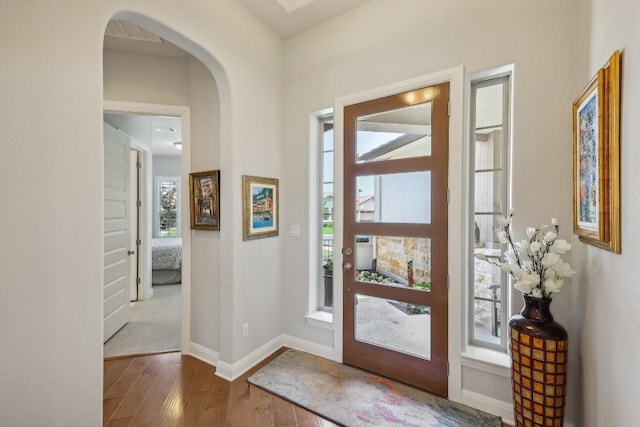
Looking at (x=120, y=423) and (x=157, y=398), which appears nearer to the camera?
(x=120, y=423)

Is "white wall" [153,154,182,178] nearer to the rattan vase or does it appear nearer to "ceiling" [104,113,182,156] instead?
"ceiling" [104,113,182,156]

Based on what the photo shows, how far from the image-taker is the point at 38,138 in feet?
4.10

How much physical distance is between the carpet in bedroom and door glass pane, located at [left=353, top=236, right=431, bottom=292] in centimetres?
211

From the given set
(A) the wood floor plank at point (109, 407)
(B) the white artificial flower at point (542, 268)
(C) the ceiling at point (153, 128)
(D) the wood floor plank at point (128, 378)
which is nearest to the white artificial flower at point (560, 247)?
(B) the white artificial flower at point (542, 268)

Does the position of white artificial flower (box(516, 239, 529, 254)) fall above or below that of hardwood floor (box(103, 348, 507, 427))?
above

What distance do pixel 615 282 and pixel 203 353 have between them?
2.90 meters

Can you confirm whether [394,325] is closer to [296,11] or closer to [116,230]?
[296,11]

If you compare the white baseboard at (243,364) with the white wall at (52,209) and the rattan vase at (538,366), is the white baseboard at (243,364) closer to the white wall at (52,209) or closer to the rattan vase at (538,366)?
the white wall at (52,209)

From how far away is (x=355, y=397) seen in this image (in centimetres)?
199

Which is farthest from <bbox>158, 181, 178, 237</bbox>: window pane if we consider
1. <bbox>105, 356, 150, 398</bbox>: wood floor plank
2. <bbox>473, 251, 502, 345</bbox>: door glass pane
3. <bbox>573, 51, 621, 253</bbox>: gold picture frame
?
<bbox>573, 51, 621, 253</bbox>: gold picture frame

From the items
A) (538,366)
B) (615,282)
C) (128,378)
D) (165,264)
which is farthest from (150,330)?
(615,282)

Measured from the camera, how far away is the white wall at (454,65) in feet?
5.28

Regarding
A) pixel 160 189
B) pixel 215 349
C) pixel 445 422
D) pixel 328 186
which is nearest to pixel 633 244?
pixel 445 422

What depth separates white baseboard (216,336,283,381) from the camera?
2229mm
